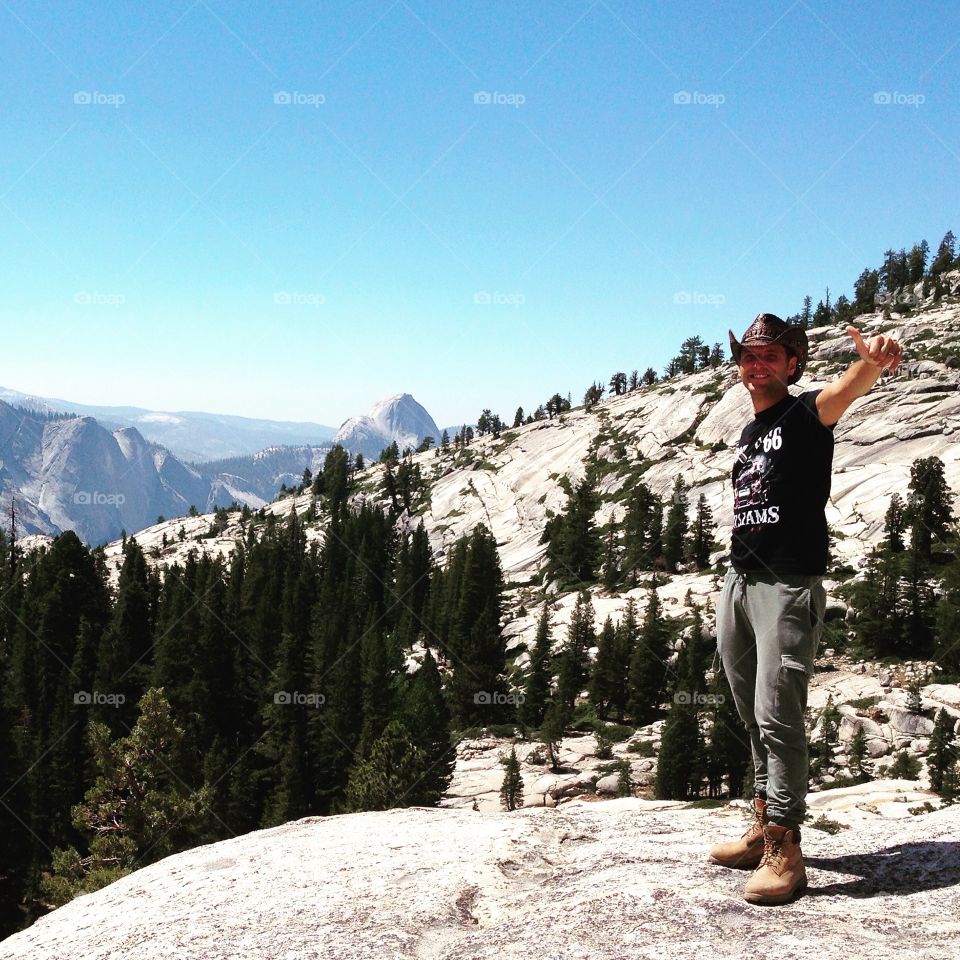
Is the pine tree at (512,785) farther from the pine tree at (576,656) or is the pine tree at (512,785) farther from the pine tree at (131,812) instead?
the pine tree at (576,656)

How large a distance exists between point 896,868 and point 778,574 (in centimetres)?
337

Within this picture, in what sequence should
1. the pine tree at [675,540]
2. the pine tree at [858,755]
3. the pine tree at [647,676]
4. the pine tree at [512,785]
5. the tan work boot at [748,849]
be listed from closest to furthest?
the tan work boot at [748,849]
the pine tree at [858,755]
the pine tree at [512,785]
the pine tree at [647,676]
the pine tree at [675,540]

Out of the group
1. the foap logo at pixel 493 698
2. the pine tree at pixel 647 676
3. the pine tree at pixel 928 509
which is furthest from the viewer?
the foap logo at pixel 493 698

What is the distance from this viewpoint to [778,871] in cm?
666

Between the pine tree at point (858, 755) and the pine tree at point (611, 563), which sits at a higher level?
the pine tree at point (611, 563)

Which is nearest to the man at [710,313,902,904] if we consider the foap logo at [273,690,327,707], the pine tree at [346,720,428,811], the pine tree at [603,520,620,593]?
the pine tree at [346,720,428,811]

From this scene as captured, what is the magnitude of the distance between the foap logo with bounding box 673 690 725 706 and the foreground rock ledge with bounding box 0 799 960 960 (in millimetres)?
43021

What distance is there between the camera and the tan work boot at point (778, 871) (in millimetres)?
6543

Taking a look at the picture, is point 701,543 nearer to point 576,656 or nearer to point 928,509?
point 928,509

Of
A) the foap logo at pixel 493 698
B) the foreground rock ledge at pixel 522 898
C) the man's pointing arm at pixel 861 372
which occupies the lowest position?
the foap logo at pixel 493 698

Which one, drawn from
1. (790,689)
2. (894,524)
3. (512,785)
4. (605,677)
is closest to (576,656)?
(605,677)

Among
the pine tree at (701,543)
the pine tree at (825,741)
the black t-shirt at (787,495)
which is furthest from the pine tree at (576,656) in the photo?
the black t-shirt at (787,495)

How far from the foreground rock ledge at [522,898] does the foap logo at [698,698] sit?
4302cm

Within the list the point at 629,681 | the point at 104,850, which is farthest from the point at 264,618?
the point at 104,850
